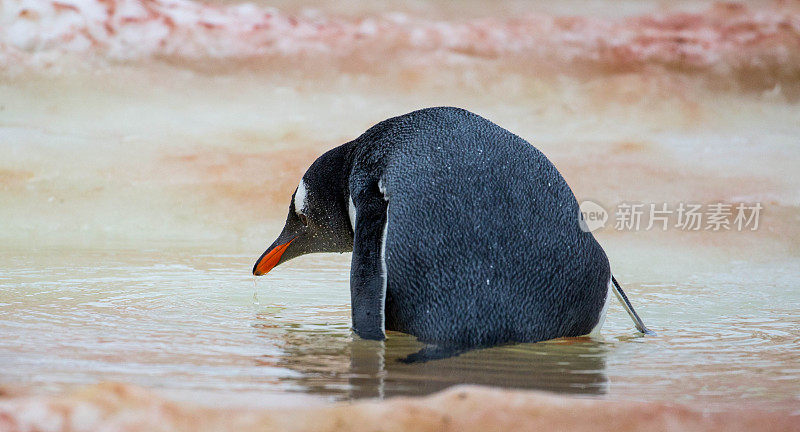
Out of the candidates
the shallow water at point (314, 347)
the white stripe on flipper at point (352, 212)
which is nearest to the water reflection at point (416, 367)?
the shallow water at point (314, 347)

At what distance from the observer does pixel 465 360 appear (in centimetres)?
210

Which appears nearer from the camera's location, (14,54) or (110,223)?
(110,223)

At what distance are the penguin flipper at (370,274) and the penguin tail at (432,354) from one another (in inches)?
5.0

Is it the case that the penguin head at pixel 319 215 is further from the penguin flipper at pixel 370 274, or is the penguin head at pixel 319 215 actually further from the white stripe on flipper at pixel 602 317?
the white stripe on flipper at pixel 602 317

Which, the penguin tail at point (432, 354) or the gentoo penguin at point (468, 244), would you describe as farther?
the gentoo penguin at point (468, 244)

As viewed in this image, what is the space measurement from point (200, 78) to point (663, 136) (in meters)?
3.92

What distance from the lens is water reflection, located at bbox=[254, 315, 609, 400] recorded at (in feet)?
6.15

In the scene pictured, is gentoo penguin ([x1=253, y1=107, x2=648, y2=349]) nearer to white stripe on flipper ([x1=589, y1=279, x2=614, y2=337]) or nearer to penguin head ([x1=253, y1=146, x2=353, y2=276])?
white stripe on flipper ([x1=589, y1=279, x2=614, y2=337])

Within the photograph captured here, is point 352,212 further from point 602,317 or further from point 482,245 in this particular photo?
point 602,317

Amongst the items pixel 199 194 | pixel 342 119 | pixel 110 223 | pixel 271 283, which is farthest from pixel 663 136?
pixel 271 283

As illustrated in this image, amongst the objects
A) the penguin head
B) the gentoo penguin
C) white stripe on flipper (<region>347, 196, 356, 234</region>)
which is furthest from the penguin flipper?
the penguin head

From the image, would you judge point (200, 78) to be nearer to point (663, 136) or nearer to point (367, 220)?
point (663, 136)

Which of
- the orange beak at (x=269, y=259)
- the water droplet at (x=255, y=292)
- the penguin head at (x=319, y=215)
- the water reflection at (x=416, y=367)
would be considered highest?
the penguin head at (x=319, y=215)

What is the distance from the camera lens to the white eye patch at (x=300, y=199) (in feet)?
9.44
